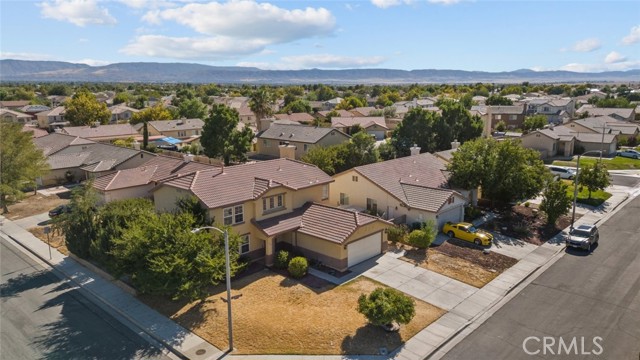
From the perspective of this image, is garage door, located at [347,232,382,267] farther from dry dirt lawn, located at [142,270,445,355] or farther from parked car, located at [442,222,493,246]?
parked car, located at [442,222,493,246]

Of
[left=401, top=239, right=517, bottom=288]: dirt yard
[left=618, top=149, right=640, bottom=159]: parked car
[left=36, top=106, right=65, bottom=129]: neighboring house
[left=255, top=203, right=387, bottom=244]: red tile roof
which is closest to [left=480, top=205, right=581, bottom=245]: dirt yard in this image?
[left=401, top=239, right=517, bottom=288]: dirt yard

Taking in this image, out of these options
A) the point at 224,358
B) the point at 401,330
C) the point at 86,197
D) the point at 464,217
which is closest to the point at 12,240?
the point at 86,197

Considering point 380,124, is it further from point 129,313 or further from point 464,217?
point 129,313

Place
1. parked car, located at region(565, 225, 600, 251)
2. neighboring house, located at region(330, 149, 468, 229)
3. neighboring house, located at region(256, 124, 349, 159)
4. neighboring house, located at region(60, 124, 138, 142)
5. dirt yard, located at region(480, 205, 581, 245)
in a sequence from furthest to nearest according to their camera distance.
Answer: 1. neighboring house, located at region(60, 124, 138, 142)
2. neighboring house, located at region(256, 124, 349, 159)
3. neighboring house, located at region(330, 149, 468, 229)
4. dirt yard, located at region(480, 205, 581, 245)
5. parked car, located at region(565, 225, 600, 251)

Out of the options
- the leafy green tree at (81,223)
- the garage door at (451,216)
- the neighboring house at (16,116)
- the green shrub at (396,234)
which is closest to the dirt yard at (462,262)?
the green shrub at (396,234)

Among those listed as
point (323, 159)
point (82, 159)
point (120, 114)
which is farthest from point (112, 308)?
point (120, 114)

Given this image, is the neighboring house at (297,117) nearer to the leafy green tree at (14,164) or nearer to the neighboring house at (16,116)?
the leafy green tree at (14,164)

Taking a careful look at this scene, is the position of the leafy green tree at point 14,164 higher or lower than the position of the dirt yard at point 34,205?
higher
